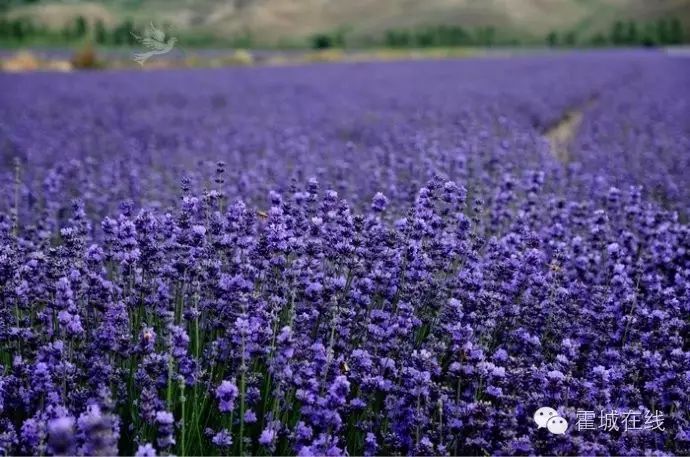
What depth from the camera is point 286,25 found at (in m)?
18.5

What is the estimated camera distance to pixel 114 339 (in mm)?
2301

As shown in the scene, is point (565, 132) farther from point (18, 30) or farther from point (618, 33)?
point (618, 33)

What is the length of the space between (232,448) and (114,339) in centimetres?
45

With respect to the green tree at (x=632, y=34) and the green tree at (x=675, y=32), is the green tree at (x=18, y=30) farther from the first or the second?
the green tree at (x=632, y=34)

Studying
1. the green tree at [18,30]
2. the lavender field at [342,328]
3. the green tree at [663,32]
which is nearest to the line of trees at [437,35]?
the green tree at [663,32]

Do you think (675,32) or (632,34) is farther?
(632,34)

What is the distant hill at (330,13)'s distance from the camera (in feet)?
37.0

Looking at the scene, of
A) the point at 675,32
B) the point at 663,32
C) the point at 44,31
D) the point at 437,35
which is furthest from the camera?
the point at 437,35

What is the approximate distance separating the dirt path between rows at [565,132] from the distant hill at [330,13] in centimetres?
389

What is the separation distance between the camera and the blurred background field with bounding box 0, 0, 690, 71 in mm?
12305

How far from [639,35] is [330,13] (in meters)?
25.2

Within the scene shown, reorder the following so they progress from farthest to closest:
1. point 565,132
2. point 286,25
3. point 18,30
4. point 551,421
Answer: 1. point 286,25
2. point 18,30
3. point 565,132
4. point 551,421

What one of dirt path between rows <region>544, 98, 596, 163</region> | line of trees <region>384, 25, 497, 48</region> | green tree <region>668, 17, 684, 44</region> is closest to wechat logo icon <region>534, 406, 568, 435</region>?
dirt path between rows <region>544, 98, 596, 163</region>

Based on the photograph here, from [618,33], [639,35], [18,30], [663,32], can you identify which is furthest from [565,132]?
[639,35]
